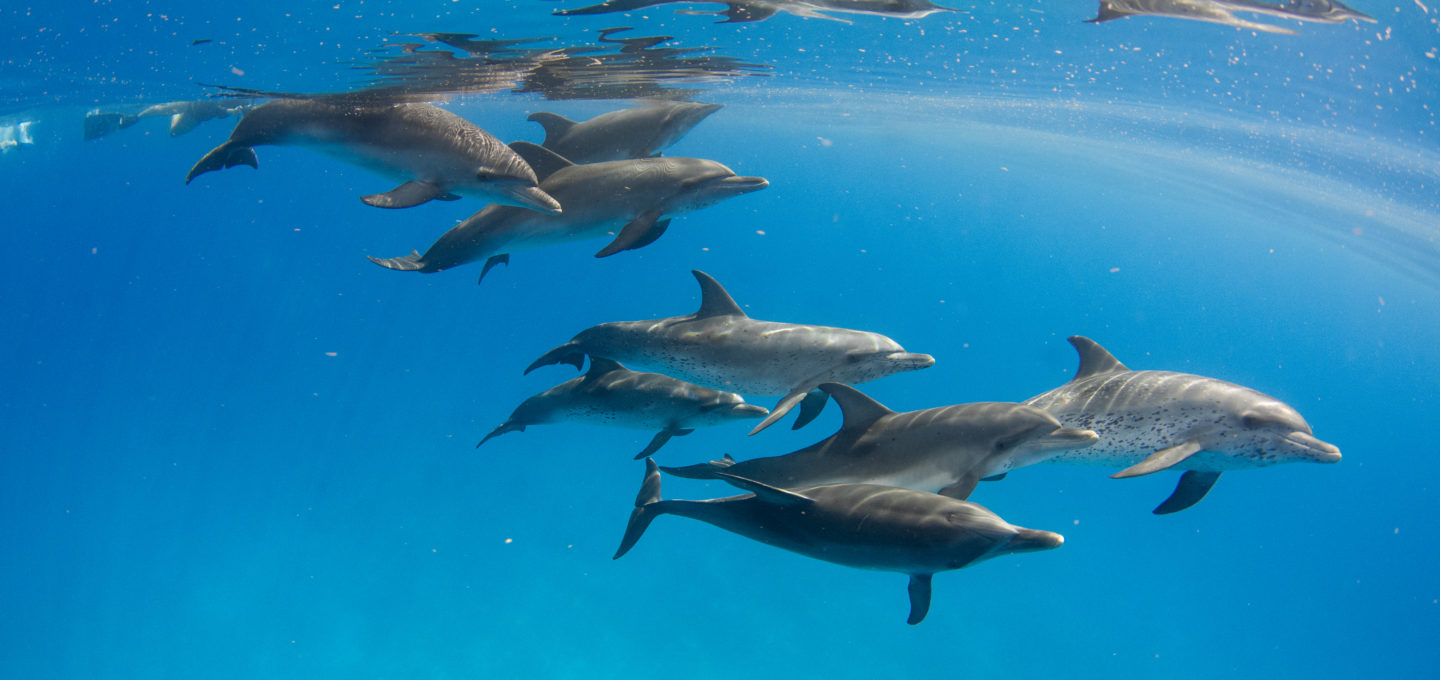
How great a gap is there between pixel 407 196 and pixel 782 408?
347 centimetres

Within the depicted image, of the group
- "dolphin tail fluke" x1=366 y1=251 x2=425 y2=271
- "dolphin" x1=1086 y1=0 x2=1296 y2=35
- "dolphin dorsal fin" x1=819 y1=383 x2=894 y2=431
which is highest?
"dolphin" x1=1086 y1=0 x2=1296 y2=35

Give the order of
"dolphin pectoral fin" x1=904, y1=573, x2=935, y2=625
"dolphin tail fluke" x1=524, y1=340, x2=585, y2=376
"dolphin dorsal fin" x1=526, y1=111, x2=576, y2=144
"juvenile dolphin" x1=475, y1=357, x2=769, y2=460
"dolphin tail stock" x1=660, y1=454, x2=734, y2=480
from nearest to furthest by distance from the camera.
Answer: "dolphin pectoral fin" x1=904, y1=573, x2=935, y2=625 → "dolphin tail stock" x1=660, y1=454, x2=734, y2=480 → "dolphin tail fluke" x1=524, y1=340, x2=585, y2=376 → "juvenile dolphin" x1=475, y1=357, x2=769, y2=460 → "dolphin dorsal fin" x1=526, y1=111, x2=576, y2=144

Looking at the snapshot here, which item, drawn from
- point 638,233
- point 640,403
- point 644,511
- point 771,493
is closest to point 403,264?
point 638,233

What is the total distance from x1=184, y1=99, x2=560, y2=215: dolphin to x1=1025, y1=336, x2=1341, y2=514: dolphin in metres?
4.61

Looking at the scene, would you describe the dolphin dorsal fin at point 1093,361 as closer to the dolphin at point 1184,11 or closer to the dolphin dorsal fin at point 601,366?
the dolphin dorsal fin at point 601,366

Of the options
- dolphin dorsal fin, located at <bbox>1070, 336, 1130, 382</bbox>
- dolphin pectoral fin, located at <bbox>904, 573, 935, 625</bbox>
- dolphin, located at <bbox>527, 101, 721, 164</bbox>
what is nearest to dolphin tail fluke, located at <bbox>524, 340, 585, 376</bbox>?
dolphin, located at <bbox>527, 101, 721, 164</bbox>

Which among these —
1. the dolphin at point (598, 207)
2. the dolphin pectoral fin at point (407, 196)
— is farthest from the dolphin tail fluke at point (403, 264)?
→ the dolphin pectoral fin at point (407, 196)

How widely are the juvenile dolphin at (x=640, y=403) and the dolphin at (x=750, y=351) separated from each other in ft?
1.01

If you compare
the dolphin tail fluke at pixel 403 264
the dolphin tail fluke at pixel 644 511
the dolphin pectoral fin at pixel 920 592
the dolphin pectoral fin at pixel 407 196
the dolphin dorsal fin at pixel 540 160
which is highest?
the dolphin dorsal fin at pixel 540 160

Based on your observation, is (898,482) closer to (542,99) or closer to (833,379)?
(833,379)

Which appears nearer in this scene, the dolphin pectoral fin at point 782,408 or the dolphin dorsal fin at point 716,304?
the dolphin pectoral fin at point 782,408

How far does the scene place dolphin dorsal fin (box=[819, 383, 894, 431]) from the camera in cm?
465

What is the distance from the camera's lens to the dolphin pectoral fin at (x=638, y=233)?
5.59 m

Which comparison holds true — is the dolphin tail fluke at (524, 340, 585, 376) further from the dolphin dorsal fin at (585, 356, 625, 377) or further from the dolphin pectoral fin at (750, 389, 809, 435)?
the dolphin pectoral fin at (750, 389, 809, 435)
